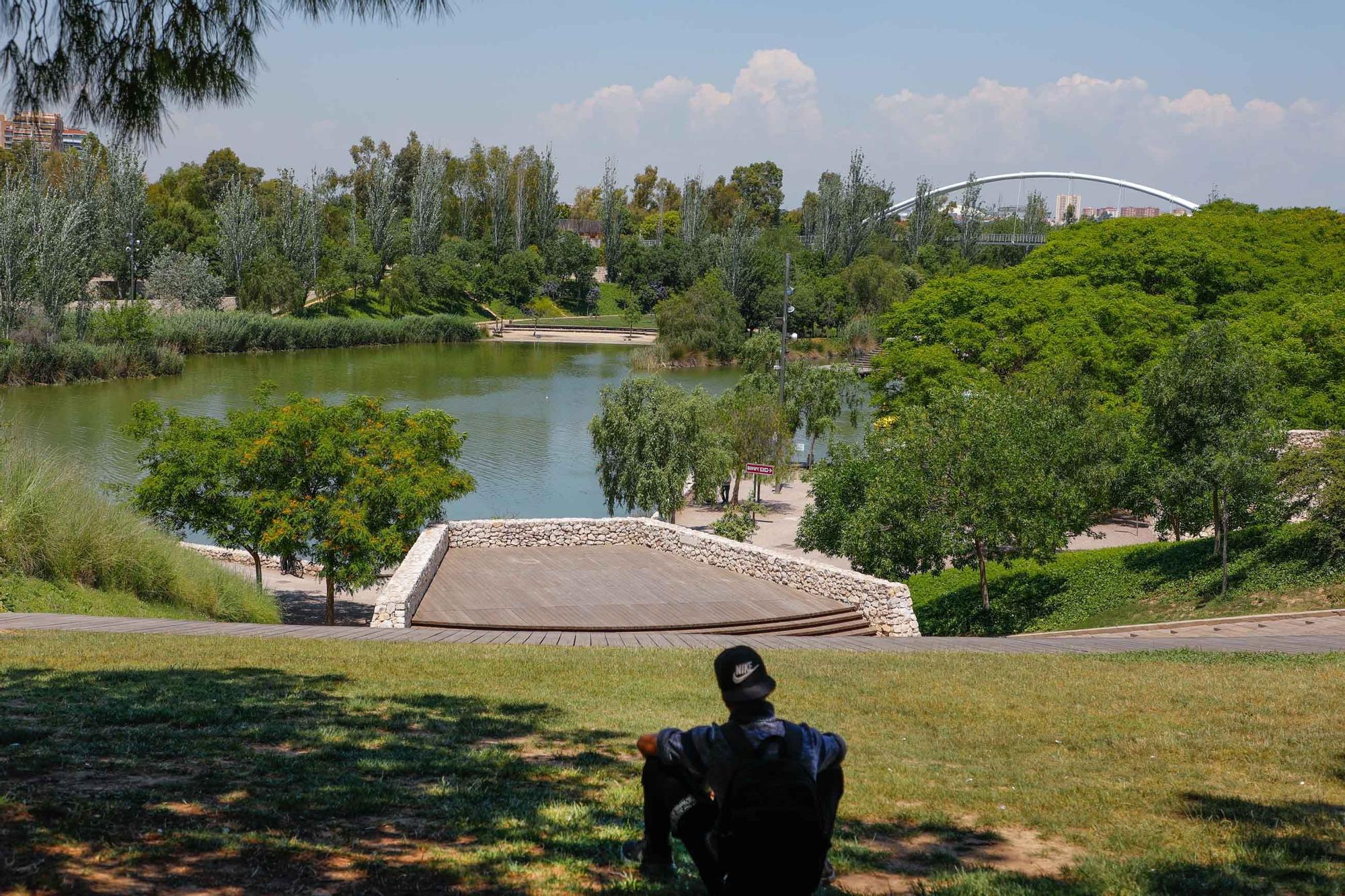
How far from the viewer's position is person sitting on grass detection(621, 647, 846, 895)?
3.25m

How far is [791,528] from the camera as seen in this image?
35125 millimetres

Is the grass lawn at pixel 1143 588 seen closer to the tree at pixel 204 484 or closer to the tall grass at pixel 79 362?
the tree at pixel 204 484

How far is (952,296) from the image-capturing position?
43594 mm

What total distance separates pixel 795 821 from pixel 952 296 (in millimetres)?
42302

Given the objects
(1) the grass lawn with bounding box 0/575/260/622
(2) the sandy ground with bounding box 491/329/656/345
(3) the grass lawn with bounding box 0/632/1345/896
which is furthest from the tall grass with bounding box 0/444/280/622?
(2) the sandy ground with bounding box 491/329/656/345

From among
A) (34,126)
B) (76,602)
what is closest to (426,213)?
(76,602)

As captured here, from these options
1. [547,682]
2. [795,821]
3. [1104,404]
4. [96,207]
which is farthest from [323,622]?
[96,207]

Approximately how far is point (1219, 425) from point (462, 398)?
44.5m

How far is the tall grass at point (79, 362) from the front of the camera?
57.2 meters

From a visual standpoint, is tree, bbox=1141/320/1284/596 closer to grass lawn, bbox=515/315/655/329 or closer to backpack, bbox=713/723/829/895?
backpack, bbox=713/723/829/895

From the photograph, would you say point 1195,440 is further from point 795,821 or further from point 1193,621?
point 795,821

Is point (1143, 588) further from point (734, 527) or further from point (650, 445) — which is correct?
point (650, 445)

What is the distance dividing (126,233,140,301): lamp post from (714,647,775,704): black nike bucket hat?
8766 cm

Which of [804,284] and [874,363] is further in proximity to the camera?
[804,284]
